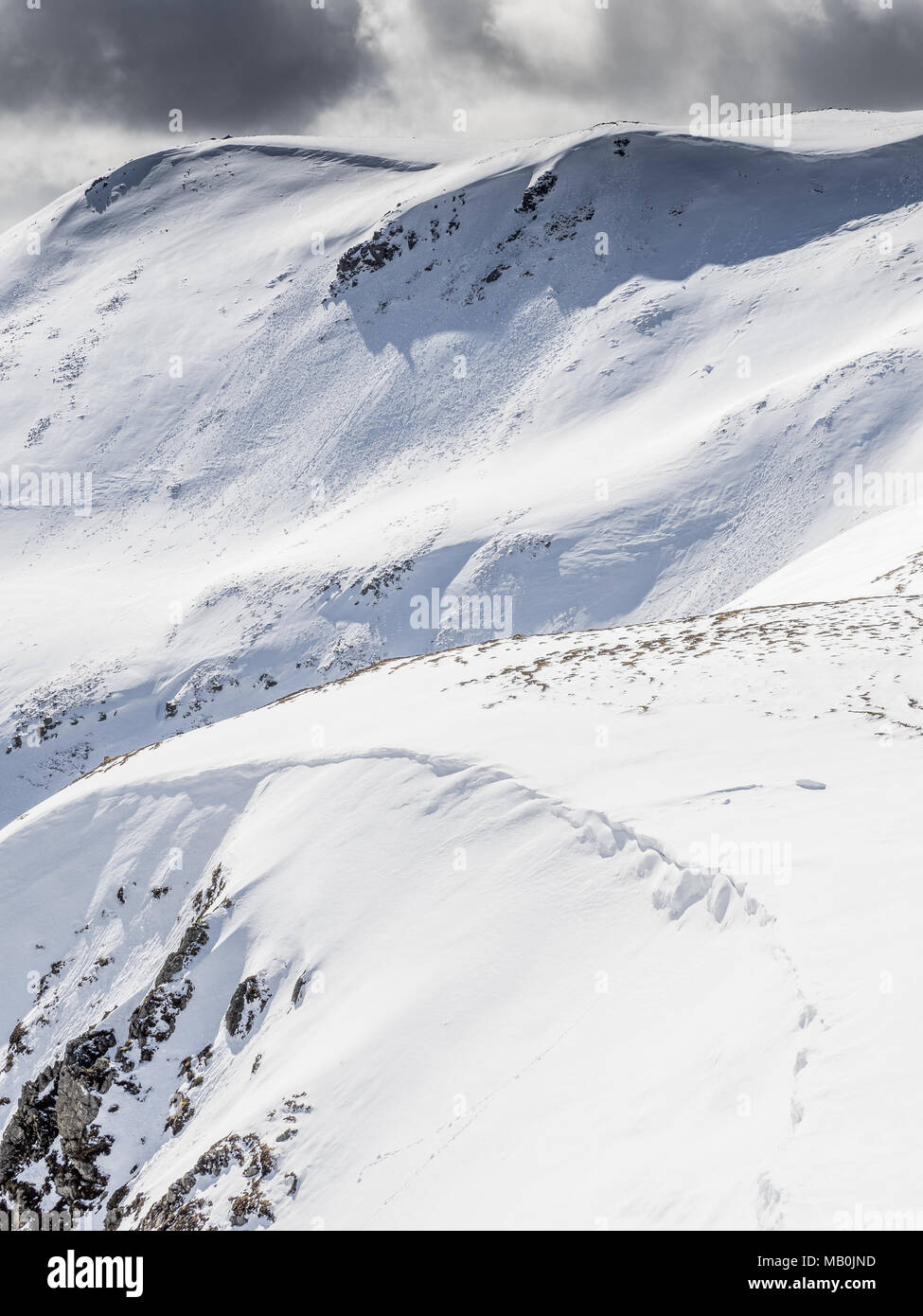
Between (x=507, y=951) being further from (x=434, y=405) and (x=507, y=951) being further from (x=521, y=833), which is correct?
(x=434, y=405)

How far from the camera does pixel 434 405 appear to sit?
176 ft

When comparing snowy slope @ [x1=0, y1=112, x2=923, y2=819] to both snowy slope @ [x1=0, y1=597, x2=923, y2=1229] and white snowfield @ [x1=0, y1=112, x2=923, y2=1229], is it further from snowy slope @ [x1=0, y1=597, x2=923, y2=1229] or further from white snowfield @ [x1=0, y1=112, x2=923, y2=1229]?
snowy slope @ [x1=0, y1=597, x2=923, y2=1229]

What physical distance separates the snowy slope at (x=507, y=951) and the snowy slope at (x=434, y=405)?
21.7 m

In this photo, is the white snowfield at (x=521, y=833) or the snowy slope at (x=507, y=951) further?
the white snowfield at (x=521, y=833)

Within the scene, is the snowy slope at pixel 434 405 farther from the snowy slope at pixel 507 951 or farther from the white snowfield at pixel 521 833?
the snowy slope at pixel 507 951

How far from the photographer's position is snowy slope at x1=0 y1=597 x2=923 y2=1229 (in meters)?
5.43

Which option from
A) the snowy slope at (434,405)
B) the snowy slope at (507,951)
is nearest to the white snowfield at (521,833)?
the snowy slope at (507,951)

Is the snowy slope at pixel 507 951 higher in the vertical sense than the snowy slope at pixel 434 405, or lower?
lower

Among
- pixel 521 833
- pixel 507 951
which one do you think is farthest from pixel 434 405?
pixel 507 951

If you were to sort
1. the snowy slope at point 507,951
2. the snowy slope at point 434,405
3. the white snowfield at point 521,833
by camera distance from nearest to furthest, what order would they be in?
the snowy slope at point 507,951
the white snowfield at point 521,833
the snowy slope at point 434,405

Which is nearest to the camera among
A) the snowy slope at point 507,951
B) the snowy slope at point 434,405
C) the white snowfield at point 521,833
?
the snowy slope at point 507,951

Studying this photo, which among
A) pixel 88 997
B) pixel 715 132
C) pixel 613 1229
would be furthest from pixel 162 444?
pixel 613 1229

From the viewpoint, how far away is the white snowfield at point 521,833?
5883 millimetres

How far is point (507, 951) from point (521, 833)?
1730mm
